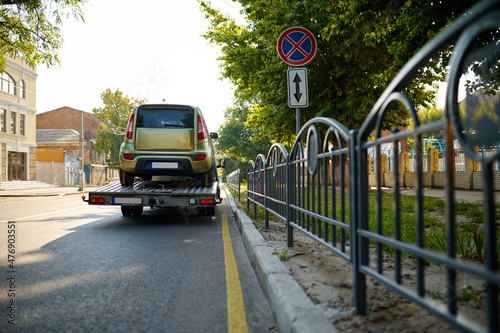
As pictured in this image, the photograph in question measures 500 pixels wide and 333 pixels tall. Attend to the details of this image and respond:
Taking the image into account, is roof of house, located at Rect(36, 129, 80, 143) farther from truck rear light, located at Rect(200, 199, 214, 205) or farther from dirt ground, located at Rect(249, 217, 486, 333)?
dirt ground, located at Rect(249, 217, 486, 333)

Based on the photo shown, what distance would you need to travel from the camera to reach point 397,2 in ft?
23.0

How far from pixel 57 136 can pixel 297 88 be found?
A: 2203 inches

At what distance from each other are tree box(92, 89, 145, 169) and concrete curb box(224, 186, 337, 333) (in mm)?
45079

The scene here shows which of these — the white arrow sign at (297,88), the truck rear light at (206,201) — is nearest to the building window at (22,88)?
the truck rear light at (206,201)

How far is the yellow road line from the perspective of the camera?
2.63 meters

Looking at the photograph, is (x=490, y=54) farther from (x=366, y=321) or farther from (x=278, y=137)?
(x=278, y=137)

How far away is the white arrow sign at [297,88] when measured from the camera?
5977mm

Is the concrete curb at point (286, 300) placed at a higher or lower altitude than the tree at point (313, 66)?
lower

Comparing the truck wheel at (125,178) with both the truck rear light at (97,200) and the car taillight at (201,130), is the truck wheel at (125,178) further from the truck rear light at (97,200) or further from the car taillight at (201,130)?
the car taillight at (201,130)

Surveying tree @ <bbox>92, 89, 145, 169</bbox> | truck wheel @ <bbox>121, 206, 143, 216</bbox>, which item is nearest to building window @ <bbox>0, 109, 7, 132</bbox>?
tree @ <bbox>92, 89, 145, 169</bbox>

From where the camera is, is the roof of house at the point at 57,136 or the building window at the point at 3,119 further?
the roof of house at the point at 57,136

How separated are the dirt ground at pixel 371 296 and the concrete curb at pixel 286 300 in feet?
0.31

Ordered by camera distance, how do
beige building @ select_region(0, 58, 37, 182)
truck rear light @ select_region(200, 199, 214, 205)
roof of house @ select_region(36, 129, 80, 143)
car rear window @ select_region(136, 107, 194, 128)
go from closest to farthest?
truck rear light @ select_region(200, 199, 214, 205)
car rear window @ select_region(136, 107, 194, 128)
beige building @ select_region(0, 58, 37, 182)
roof of house @ select_region(36, 129, 80, 143)

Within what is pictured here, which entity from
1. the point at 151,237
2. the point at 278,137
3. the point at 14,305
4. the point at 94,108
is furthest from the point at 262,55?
the point at 94,108
